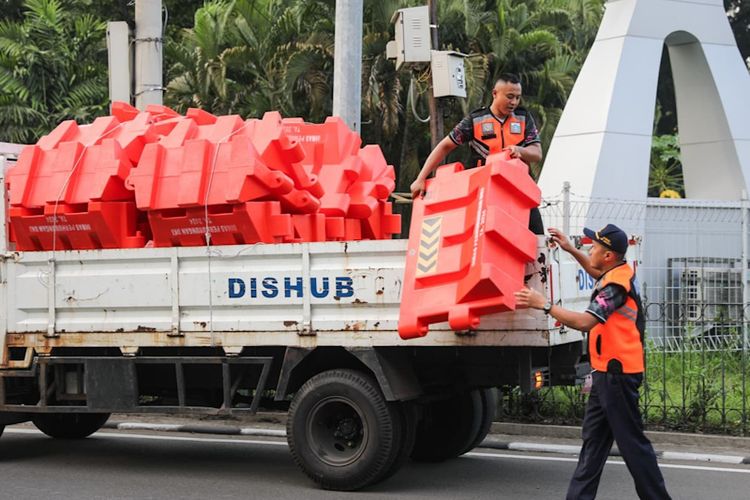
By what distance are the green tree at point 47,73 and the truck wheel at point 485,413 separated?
53.2ft

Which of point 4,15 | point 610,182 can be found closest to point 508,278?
point 610,182

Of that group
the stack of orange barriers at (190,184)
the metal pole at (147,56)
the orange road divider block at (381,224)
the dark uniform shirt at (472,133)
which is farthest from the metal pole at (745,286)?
the metal pole at (147,56)

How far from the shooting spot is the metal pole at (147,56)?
40.1ft

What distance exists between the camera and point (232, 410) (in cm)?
828

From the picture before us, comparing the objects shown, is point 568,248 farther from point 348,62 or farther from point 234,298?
point 348,62

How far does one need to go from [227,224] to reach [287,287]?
2.10 feet

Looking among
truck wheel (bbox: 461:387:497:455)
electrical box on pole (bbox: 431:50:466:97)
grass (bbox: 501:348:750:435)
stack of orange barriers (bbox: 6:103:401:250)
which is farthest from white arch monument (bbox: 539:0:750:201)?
stack of orange barriers (bbox: 6:103:401:250)

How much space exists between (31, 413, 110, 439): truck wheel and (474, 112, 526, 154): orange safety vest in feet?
14.7

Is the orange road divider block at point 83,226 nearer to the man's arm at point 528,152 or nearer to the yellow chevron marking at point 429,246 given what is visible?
the yellow chevron marking at point 429,246

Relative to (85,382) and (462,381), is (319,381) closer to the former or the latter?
(462,381)

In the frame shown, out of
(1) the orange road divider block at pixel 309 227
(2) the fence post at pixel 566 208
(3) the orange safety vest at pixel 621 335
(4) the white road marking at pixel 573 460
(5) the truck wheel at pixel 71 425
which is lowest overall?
(4) the white road marking at pixel 573 460

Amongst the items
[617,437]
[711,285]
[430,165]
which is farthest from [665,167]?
[617,437]

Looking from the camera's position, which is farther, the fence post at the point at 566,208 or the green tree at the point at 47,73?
the green tree at the point at 47,73

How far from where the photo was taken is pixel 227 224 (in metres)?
8.18
